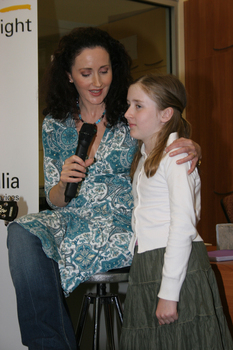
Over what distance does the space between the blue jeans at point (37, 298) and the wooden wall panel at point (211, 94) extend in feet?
7.53

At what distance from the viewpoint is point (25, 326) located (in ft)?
3.44

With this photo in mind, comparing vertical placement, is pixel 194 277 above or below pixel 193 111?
below

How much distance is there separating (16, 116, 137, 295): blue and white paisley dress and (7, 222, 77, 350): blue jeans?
1.4 inches

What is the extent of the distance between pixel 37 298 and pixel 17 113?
105 centimetres

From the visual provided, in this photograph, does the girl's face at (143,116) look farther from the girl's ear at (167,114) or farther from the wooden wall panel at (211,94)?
the wooden wall panel at (211,94)

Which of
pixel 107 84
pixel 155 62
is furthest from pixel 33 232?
pixel 155 62

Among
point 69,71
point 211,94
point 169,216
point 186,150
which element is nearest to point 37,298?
point 169,216

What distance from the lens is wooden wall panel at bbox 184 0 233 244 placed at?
10.1 ft

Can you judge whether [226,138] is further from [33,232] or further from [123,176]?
[33,232]

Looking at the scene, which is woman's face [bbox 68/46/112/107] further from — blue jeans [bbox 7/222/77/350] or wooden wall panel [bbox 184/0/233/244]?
wooden wall panel [bbox 184/0/233/244]

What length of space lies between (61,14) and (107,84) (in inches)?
72.8

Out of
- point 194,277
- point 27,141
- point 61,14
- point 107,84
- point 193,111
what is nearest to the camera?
point 194,277

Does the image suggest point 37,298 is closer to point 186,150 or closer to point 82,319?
point 82,319

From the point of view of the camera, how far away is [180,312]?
1026 millimetres
